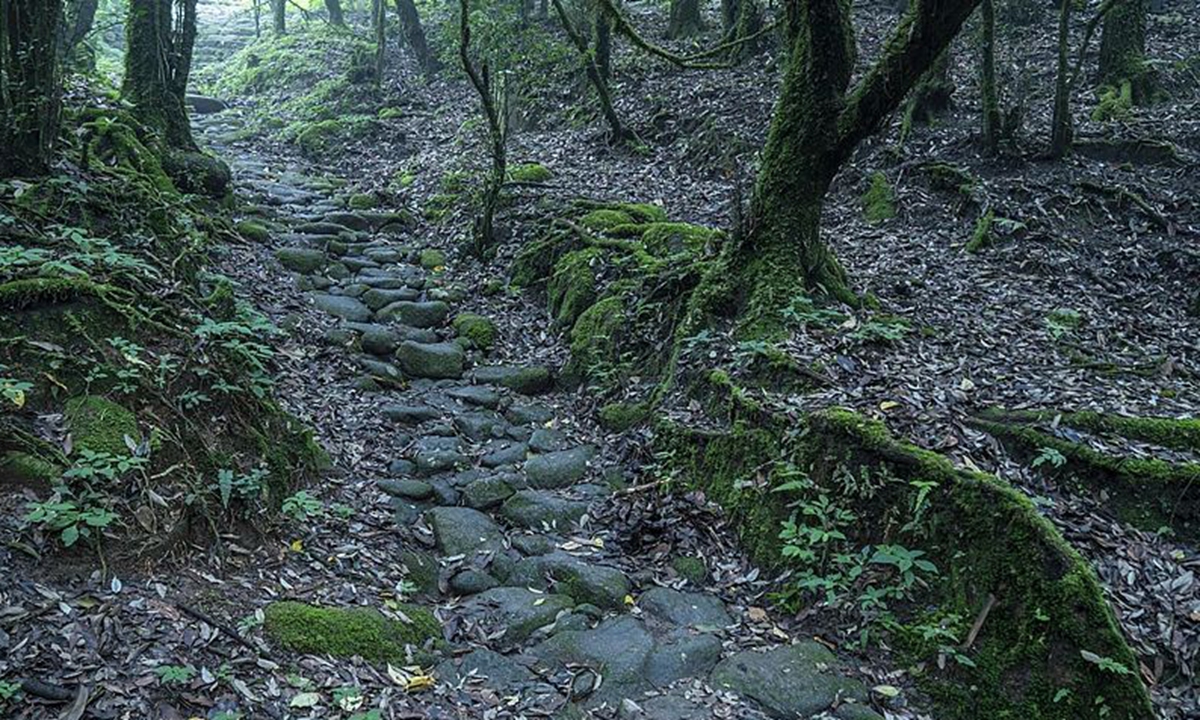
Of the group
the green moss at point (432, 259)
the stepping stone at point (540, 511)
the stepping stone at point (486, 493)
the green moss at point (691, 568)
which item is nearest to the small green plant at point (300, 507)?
the stepping stone at point (486, 493)

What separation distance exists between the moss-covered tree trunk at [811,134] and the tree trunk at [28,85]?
548 cm

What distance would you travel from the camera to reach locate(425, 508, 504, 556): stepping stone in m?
5.28

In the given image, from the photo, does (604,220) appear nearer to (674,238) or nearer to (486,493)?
(674,238)

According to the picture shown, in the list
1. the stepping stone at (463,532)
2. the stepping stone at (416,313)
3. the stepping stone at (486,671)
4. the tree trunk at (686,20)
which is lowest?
the stepping stone at (486,671)

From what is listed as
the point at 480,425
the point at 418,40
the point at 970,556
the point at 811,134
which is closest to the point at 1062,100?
the point at 811,134

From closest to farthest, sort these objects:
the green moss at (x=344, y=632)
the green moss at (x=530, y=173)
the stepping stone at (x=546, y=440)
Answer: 1. the green moss at (x=344, y=632)
2. the stepping stone at (x=546, y=440)
3. the green moss at (x=530, y=173)

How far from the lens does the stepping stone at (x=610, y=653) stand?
3.94 metres

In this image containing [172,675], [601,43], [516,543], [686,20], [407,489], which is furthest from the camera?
[686,20]

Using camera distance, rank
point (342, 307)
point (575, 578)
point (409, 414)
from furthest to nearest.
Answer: point (342, 307)
point (409, 414)
point (575, 578)

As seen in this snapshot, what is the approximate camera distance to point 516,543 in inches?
212

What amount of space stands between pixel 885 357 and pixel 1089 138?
637 cm

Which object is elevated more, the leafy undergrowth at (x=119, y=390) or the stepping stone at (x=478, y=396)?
the leafy undergrowth at (x=119, y=390)

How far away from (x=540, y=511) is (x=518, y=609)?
1130 mm

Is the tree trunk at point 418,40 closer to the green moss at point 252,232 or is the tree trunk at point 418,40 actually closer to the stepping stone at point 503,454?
the green moss at point 252,232
